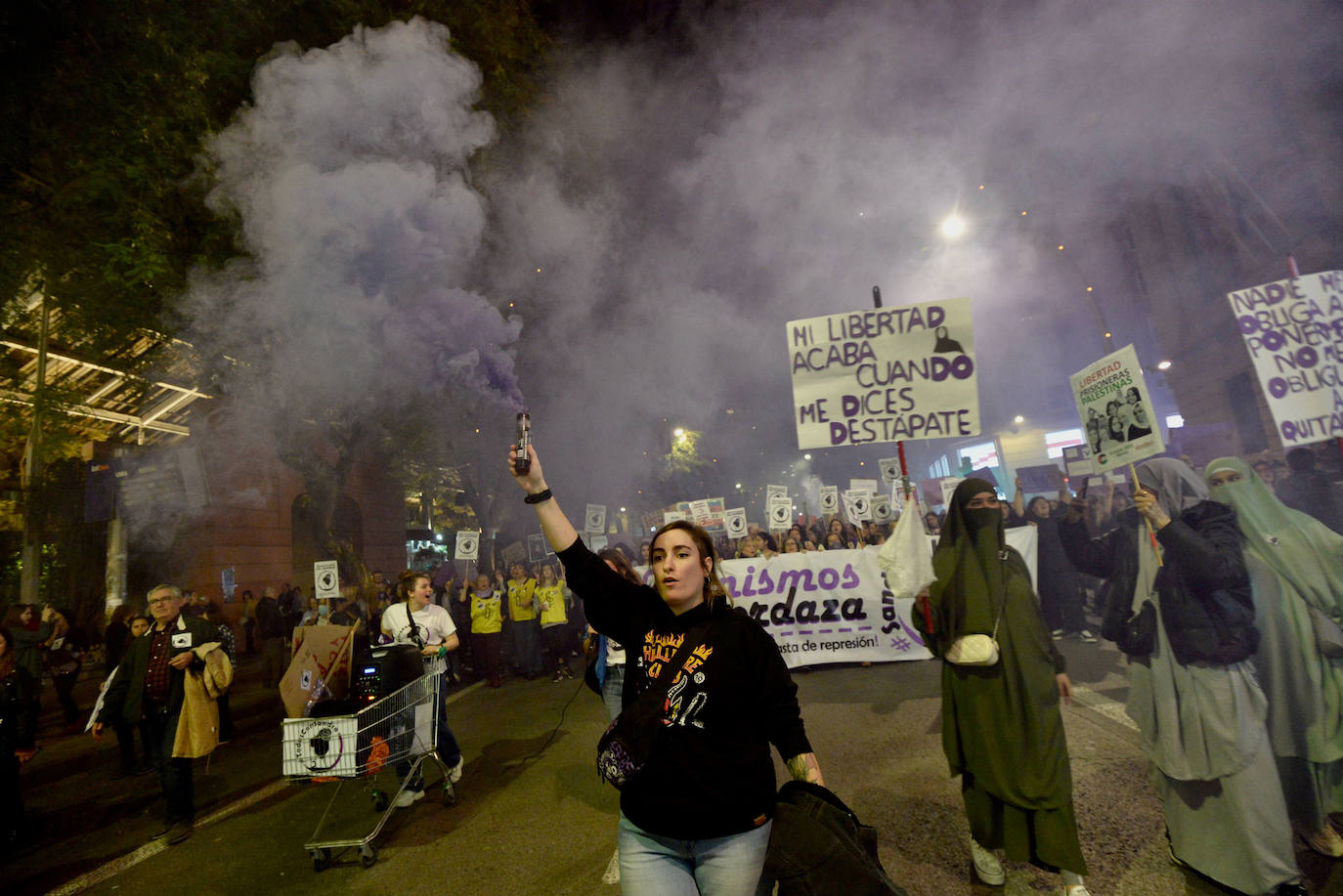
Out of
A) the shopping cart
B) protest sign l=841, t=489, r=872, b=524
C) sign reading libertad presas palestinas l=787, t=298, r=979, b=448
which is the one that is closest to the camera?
the shopping cart

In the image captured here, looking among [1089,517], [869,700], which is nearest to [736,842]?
[869,700]

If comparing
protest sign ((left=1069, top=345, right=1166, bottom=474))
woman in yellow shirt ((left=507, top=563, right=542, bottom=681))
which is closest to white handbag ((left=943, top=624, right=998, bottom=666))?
protest sign ((left=1069, top=345, right=1166, bottom=474))

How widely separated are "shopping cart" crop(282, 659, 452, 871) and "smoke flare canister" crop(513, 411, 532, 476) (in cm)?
260

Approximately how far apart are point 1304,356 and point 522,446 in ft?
20.5

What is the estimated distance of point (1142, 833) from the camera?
3215 mm

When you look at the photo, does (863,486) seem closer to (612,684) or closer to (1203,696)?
(612,684)

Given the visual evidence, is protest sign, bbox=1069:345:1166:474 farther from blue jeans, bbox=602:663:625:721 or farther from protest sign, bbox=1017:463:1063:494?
protest sign, bbox=1017:463:1063:494

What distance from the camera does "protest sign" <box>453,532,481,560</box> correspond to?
38.2ft

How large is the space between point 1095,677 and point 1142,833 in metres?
3.42

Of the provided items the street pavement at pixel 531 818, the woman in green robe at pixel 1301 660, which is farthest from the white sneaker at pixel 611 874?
the woman in green robe at pixel 1301 660

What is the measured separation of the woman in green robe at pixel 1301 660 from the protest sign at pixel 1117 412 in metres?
0.62

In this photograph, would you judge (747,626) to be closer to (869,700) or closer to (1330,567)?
(1330,567)

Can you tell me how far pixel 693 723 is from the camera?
179cm

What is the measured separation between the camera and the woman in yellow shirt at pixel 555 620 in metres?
9.58
